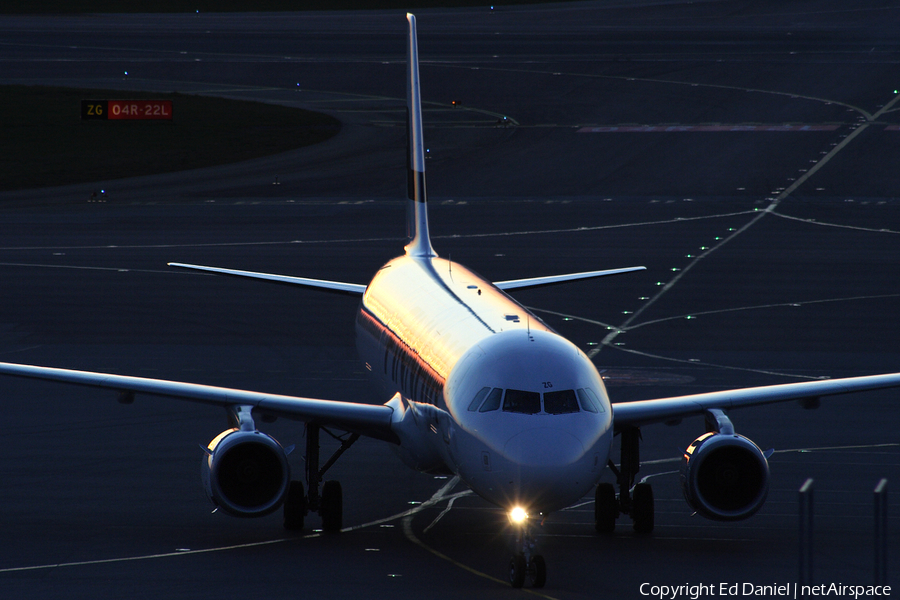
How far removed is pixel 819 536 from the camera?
76.0 ft

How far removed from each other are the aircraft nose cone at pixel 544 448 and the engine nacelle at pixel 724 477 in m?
4.12

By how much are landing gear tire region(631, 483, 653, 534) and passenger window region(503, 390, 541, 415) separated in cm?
469

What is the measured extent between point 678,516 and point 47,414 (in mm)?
15495

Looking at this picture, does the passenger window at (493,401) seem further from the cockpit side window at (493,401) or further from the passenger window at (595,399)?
the passenger window at (595,399)

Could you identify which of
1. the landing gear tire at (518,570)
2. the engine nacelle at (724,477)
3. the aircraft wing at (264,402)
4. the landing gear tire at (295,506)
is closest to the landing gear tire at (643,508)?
the engine nacelle at (724,477)

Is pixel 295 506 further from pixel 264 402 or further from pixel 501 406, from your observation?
pixel 501 406

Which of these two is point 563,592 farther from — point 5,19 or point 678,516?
point 5,19

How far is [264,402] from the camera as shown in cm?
2330

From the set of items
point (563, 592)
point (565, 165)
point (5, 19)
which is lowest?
point (563, 592)

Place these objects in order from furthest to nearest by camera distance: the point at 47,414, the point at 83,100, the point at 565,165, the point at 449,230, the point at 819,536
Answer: the point at 83,100
the point at 565,165
the point at 449,230
the point at 47,414
the point at 819,536

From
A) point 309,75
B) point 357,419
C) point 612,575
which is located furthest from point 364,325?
point 309,75

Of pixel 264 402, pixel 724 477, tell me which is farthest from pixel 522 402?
pixel 264 402

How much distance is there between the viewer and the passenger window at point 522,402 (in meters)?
19.3

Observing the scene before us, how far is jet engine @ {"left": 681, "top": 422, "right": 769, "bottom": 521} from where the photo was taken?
22203mm
